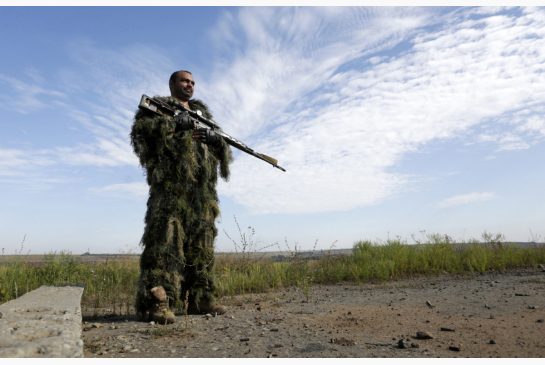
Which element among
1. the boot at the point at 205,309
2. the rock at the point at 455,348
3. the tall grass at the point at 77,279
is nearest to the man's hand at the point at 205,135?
the boot at the point at 205,309

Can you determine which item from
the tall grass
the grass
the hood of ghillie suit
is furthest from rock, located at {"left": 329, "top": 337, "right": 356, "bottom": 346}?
the tall grass

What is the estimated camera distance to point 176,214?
4.64 m

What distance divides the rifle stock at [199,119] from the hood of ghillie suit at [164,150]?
0.09 metres

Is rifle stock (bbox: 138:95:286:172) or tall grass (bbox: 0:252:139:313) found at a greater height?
rifle stock (bbox: 138:95:286:172)

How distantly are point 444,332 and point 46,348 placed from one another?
2.89 m

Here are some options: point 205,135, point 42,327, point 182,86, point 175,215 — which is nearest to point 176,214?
point 175,215

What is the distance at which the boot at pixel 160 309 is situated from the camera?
421 cm

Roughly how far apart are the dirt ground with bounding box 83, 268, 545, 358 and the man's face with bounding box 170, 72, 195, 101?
2.47m

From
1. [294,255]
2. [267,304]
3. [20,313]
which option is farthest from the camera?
[294,255]

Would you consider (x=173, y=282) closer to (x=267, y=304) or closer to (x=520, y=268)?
(x=267, y=304)

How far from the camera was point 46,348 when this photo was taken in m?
2.35

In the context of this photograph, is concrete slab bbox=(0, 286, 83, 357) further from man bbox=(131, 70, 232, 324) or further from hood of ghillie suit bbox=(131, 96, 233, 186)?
hood of ghillie suit bbox=(131, 96, 233, 186)

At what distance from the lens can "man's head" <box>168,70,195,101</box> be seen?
198 inches

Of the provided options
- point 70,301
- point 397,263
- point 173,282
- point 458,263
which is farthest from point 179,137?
point 458,263
